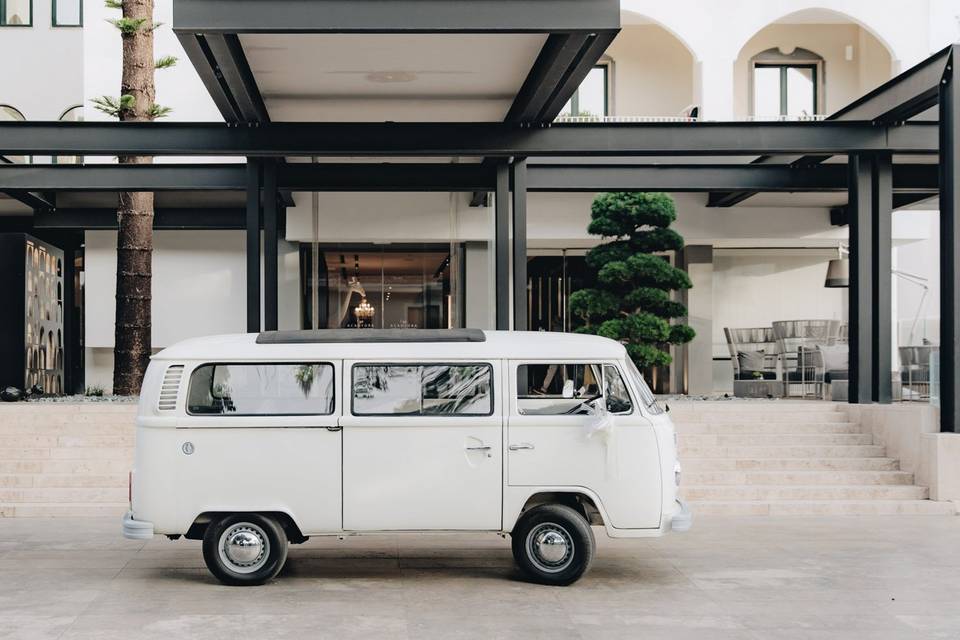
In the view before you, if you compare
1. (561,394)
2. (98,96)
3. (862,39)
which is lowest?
(561,394)

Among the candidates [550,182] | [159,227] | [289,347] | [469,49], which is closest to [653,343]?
[550,182]

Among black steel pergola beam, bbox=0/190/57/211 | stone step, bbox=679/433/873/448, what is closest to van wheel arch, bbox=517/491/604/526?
stone step, bbox=679/433/873/448

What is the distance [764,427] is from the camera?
14547 mm

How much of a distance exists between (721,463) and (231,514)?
22.9 ft

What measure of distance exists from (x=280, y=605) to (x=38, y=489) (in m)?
5.99

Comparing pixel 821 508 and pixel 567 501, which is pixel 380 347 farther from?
pixel 821 508

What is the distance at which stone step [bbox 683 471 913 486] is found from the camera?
511 inches

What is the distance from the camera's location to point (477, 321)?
2227cm

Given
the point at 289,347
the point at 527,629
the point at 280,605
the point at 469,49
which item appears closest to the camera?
the point at 527,629

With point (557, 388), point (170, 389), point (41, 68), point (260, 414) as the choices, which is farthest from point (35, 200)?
point (557, 388)

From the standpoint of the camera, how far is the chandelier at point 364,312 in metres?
22.4

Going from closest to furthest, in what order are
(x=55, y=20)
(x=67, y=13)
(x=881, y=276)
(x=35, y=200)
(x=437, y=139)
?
(x=437, y=139)
(x=881, y=276)
(x=35, y=200)
(x=55, y=20)
(x=67, y=13)

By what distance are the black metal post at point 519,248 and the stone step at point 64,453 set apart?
17.7 ft

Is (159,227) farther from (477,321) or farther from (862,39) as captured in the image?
(862,39)
